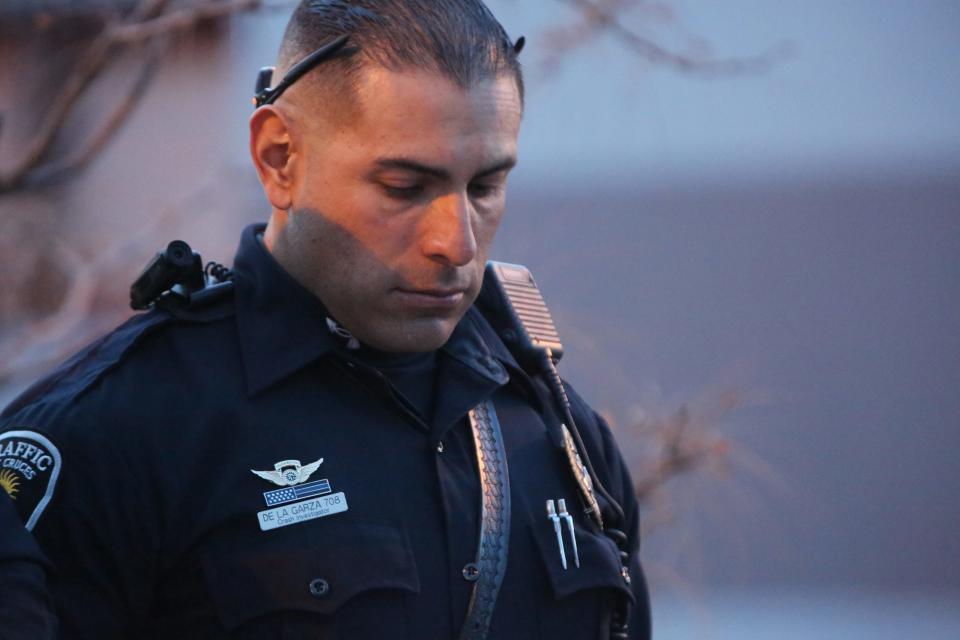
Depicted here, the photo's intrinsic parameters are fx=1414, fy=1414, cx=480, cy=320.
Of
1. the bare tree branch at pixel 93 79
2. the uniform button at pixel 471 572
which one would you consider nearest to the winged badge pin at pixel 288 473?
the uniform button at pixel 471 572

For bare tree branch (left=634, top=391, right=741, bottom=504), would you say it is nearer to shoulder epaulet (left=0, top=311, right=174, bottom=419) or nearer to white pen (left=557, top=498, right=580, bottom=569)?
white pen (left=557, top=498, right=580, bottom=569)

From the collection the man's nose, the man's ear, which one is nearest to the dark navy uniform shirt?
the man's ear

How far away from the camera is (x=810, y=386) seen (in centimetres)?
580

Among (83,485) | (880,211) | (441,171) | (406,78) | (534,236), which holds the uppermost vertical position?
(880,211)

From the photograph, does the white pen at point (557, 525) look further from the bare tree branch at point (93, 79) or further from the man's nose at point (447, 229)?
the bare tree branch at point (93, 79)

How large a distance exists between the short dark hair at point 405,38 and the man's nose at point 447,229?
0.17 meters

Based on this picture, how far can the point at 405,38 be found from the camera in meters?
1.98

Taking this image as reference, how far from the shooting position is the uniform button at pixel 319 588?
1.86m

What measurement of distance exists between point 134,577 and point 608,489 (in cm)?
79

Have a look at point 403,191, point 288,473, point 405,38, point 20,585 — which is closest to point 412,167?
point 403,191

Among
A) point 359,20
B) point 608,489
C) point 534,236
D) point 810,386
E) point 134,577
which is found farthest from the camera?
point 810,386

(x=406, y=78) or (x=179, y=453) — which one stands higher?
(x=406, y=78)

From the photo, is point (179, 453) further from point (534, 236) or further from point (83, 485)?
point (534, 236)

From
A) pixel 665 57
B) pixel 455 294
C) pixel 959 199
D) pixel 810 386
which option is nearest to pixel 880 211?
pixel 959 199
